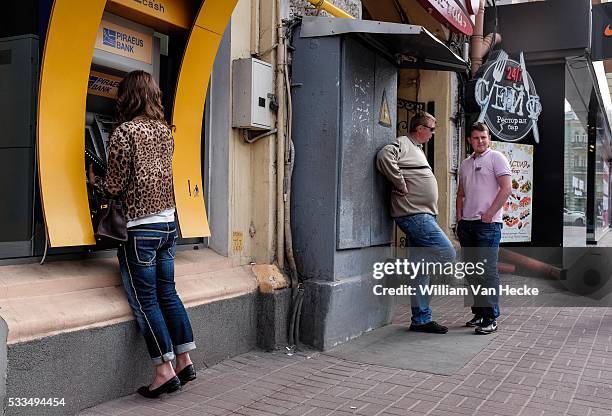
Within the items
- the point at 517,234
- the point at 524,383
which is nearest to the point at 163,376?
the point at 524,383

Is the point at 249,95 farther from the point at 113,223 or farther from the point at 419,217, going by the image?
the point at 419,217

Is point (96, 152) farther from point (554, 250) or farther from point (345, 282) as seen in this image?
point (554, 250)

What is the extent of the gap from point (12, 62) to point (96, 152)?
72 centimetres

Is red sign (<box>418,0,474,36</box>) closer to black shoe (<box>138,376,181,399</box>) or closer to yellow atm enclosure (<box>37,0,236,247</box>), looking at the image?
yellow atm enclosure (<box>37,0,236,247</box>)

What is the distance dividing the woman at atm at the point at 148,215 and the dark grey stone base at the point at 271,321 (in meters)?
1.15

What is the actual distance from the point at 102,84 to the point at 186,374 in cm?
194

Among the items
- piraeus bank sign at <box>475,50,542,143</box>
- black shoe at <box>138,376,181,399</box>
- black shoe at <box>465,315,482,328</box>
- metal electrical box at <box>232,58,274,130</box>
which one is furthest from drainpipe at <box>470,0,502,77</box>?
black shoe at <box>138,376,181,399</box>

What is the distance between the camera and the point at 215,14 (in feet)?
14.4

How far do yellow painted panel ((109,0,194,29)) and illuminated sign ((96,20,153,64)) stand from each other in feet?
0.34

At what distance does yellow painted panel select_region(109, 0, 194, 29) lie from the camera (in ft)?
13.1

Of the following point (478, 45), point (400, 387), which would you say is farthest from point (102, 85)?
point (478, 45)

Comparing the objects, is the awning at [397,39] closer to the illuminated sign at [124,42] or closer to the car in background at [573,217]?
the illuminated sign at [124,42]

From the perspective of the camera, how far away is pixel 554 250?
9.71 metres

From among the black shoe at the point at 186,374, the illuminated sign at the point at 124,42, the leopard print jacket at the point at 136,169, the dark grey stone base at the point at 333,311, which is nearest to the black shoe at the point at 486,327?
the dark grey stone base at the point at 333,311
